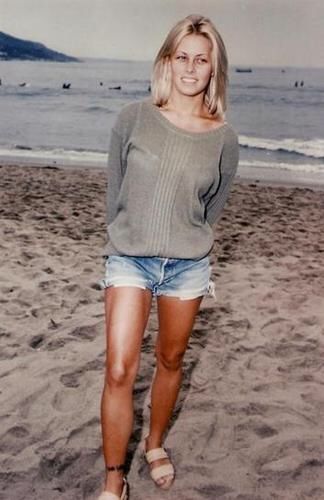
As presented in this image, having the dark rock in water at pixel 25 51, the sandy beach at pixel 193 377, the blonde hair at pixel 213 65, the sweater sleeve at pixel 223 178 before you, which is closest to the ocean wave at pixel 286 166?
the sandy beach at pixel 193 377

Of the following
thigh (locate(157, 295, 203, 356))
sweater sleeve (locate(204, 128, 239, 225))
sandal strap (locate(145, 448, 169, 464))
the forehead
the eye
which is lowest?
sandal strap (locate(145, 448, 169, 464))

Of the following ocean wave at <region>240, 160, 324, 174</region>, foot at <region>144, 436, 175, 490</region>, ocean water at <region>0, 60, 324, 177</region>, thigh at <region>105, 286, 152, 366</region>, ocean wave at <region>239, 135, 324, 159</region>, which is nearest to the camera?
thigh at <region>105, 286, 152, 366</region>

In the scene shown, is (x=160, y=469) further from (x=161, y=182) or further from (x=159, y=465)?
(x=161, y=182)

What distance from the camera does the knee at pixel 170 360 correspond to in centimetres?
238

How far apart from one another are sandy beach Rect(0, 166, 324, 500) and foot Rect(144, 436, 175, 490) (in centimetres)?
4

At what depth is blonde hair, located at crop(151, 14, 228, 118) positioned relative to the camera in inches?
84.5

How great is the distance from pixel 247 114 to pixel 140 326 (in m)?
27.1

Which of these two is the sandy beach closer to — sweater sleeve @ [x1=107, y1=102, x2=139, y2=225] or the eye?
sweater sleeve @ [x1=107, y1=102, x2=139, y2=225]

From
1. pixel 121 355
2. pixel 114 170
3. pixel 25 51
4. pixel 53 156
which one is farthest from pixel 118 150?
pixel 25 51

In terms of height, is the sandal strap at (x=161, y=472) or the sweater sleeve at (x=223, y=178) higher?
the sweater sleeve at (x=223, y=178)

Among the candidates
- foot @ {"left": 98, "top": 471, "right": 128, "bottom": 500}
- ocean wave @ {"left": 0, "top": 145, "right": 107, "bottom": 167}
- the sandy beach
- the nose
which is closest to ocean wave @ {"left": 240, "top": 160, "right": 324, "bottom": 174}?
ocean wave @ {"left": 0, "top": 145, "right": 107, "bottom": 167}

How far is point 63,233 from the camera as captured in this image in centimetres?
682

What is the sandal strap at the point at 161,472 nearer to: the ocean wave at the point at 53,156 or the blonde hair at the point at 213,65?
the blonde hair at the point at 213,65

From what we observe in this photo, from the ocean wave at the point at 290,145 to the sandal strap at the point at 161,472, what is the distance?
1663 centimetres
